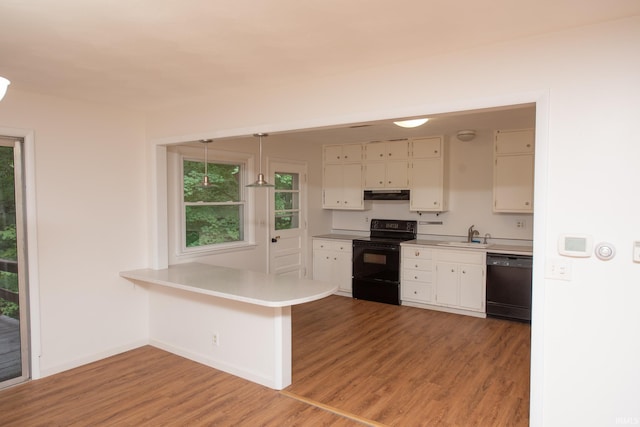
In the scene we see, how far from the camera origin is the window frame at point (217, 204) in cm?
441

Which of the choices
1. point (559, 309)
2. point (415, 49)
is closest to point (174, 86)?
point (415, 49)

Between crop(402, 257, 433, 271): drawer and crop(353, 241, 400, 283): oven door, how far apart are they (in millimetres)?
107

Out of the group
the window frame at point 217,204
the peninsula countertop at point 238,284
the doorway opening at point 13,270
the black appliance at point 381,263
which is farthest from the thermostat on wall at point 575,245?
the doorway opening at point 13,270

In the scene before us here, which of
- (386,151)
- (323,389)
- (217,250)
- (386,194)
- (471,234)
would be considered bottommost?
(323,389)

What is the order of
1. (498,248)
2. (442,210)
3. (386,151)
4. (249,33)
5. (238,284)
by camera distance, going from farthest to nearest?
(386,151), (442,210), (498,248), (238,284), (249,33)

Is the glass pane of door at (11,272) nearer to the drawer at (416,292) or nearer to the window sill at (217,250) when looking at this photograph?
the window sill at (217,250)

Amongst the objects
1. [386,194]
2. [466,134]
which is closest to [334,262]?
[386,194]

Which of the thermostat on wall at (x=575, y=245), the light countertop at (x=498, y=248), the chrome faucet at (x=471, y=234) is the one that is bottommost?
the light countertop at (x=498, y=248)

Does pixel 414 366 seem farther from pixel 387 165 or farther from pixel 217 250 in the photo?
pixel 387 165

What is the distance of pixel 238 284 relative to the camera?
3.46 meters

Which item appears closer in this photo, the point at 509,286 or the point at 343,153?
the point at 509,286

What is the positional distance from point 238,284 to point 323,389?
43.2 inches

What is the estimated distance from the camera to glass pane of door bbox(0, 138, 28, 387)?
3.26 m

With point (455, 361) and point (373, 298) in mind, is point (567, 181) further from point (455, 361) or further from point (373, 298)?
point (373, 298)
